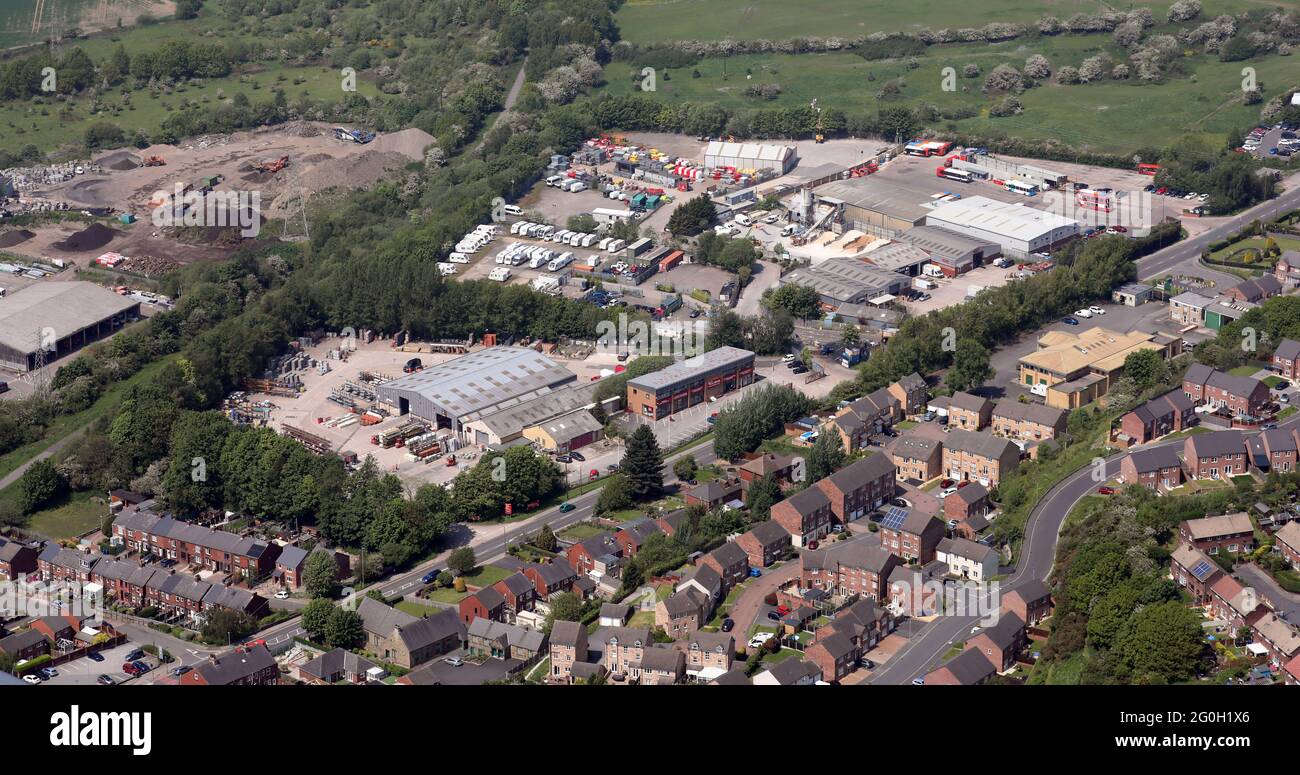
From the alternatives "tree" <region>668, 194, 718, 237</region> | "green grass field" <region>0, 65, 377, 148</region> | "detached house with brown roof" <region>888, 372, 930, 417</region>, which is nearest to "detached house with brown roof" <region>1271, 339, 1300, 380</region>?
"detached house with brown roof" <region>888, 372, 930, 417</region>

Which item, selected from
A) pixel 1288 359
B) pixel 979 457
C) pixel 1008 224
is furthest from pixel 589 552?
pixel 1008 224

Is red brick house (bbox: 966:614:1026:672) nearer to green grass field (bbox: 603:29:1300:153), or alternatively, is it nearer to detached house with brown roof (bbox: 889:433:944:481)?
detached house with brown roof (bbox: 889:433:944:481)

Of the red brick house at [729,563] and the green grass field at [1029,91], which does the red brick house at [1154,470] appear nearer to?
the red brick house at [729,563]

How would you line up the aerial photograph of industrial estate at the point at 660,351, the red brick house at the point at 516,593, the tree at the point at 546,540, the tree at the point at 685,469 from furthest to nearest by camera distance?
the tree at the point at 685,469 < the tree at the point at 546,540 < the red brick house at the point at 516,593 < the aerial photograph of industrial estate at the point at 660,351

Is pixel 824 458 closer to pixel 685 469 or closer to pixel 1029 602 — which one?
pixel 685 469

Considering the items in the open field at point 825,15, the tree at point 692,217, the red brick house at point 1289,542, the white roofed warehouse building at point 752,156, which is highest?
the open field at point 825,15

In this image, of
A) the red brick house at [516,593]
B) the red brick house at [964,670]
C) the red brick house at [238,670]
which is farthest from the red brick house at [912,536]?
the red brick house at [238,670]

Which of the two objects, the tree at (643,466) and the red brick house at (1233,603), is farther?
the tree at (643,466)
